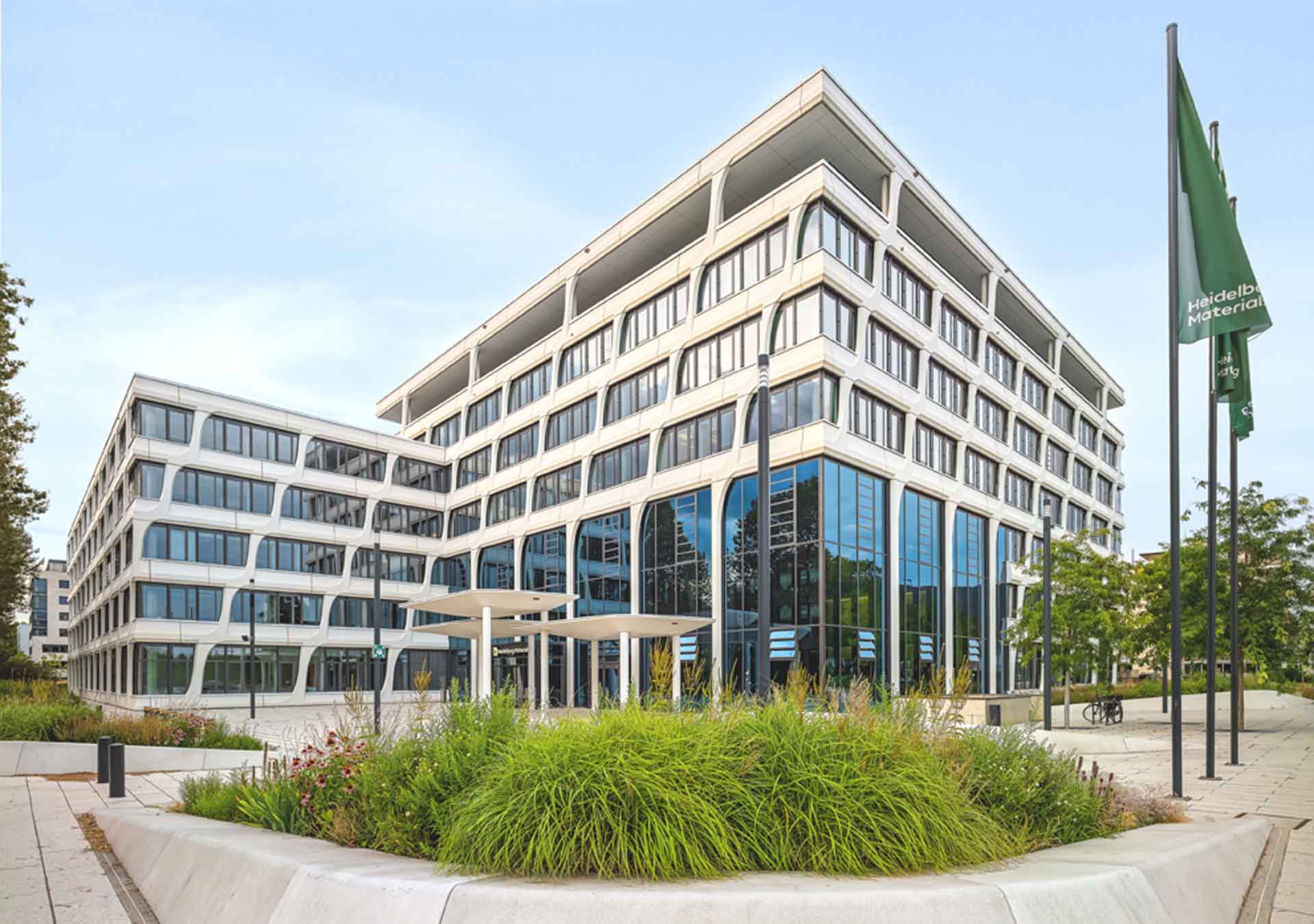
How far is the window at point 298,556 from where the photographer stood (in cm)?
5028

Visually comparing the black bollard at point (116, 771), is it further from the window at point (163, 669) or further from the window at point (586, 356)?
the window at point (163, 669)

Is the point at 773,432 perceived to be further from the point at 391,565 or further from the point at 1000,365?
the point at 391,565

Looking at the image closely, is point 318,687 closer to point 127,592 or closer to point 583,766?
point 127,592

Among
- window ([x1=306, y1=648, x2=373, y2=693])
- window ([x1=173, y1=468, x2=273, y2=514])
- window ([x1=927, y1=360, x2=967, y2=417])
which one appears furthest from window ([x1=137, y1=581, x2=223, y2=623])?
window ([x1=927, y1=360, x2=967, y2=417])

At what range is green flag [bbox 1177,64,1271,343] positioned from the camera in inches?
530

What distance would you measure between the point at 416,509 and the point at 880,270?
33.8 metres

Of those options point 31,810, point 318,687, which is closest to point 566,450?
point 318,687

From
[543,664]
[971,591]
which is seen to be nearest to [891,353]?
[971,591]

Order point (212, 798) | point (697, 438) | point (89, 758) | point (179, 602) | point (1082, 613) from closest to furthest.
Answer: point (212, 798) → point (89, 758) → point (1082, 613) → point (697, 438) → point (179, 602)

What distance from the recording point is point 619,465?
41.1m

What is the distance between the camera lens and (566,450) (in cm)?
4494

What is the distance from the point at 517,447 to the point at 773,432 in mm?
21111

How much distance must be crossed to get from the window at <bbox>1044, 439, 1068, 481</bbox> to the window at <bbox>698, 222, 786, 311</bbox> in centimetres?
2403

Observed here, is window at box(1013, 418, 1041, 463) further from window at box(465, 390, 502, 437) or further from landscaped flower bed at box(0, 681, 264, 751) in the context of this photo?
landscaped flower bed at box(0, 681, 264, 751)
